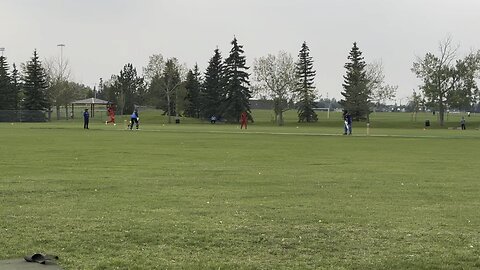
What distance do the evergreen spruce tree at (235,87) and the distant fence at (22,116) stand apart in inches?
1155

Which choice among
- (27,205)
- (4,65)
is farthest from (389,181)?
(4,65)

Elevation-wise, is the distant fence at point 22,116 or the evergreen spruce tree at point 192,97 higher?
the evergreen spruce tree at point 192,97

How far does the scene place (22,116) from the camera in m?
91.6

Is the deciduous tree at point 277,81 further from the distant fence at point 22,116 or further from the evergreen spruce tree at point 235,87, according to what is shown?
the distant fence at point 22,116

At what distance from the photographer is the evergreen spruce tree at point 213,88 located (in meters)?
100

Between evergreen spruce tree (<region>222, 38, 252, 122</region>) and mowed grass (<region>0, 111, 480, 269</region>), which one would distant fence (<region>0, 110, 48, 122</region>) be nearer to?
evergreen spruce tree (<region>222, 38, 252, 122</region>)

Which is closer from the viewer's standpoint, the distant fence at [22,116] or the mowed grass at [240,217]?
the mowed grass at [240,217]

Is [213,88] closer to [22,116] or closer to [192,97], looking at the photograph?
[192,97]

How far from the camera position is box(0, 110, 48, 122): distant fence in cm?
9150

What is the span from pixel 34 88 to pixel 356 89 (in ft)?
177

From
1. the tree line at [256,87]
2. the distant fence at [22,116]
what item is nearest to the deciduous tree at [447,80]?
the tree line at [256,87]

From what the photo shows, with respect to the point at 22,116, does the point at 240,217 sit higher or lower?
higher

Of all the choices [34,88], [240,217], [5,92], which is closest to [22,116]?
[34,88]

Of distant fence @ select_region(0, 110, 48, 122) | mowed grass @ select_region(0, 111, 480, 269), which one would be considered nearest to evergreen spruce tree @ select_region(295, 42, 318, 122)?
distant fence @ select_region(0, 110, 48, 122)
